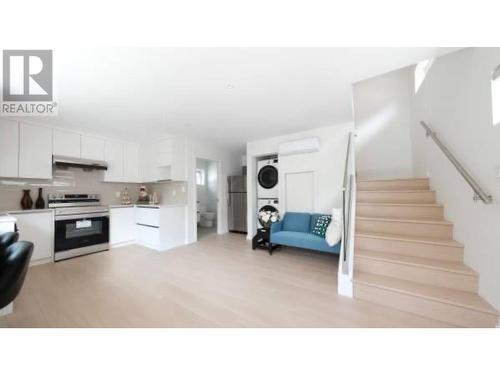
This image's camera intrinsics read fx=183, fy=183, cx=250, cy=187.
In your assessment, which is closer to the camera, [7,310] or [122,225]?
[7,310]

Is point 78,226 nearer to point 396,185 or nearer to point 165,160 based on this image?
point 165,160

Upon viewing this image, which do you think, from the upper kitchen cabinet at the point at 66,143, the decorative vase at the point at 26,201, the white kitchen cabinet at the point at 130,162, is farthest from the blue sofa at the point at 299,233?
the decorative vase at the point at 26,201

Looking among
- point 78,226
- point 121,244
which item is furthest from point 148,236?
point 78,226

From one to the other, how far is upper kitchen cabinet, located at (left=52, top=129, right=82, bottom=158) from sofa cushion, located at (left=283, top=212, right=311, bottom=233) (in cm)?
400

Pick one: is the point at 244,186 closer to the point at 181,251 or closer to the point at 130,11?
the point at 181,251

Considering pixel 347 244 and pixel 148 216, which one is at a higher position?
pixel 148 216

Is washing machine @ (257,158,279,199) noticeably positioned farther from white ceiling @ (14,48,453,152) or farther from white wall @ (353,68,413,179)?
white wall @ (353,68,413,179)

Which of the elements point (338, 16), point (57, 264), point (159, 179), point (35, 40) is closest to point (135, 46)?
point (35, 40)

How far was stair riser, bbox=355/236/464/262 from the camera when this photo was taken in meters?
1.74

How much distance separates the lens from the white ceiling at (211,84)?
1.47m

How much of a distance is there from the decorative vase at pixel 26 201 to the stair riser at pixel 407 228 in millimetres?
4908

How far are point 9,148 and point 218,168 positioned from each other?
3.42 metres

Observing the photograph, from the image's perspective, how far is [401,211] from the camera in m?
2.27

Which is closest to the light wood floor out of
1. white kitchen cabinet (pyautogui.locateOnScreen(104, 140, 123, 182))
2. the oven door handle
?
the oven door handle
